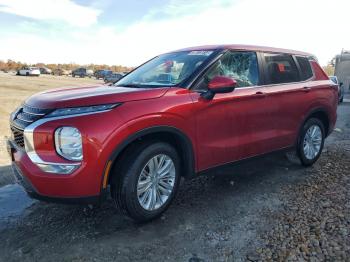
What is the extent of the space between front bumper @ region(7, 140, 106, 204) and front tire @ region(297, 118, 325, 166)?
11.1 feet

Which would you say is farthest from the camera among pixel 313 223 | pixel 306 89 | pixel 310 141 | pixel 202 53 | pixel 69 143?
pixel 310 141

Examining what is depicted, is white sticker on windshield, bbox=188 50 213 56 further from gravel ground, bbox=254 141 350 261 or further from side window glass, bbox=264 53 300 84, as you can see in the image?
gravel ground, bbox=254 141 350 261

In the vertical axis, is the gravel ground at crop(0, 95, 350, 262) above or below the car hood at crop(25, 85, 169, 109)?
below

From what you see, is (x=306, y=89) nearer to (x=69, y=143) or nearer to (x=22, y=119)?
(x=69, y=143)

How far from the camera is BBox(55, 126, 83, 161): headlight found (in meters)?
2.97

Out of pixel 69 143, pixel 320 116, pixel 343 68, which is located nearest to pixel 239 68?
pixel 320 116

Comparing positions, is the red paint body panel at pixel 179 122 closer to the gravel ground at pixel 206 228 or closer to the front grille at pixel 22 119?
the front grille at pixel 22 119

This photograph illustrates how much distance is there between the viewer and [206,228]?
350cm

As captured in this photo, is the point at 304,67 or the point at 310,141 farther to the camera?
the point at 310,141

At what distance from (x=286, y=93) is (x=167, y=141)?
210cm

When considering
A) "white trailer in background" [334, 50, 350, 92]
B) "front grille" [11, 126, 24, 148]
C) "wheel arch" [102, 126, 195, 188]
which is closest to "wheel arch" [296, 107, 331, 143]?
"wheel arch" [102, 126, 195, 188]

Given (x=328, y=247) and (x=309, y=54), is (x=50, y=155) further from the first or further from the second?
(x=309, y=54)

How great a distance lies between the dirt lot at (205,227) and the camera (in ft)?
9.96

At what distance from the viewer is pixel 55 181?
2994mm
